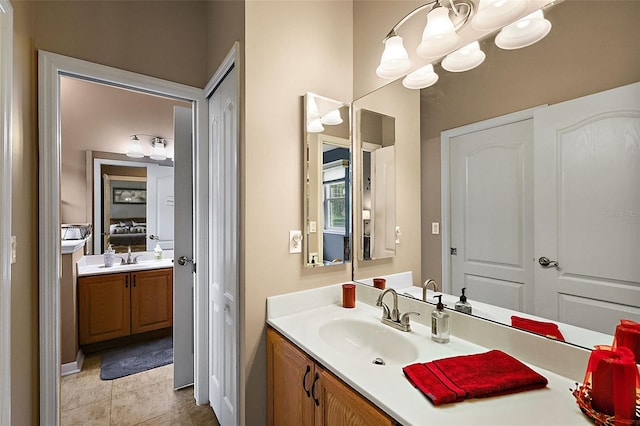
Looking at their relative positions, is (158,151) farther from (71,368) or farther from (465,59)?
(465,59)

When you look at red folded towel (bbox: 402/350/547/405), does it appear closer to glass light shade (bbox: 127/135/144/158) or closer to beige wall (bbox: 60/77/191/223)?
beige wall (bbox: 60/77/191/223)

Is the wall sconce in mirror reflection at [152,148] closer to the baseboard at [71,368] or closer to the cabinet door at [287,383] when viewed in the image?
the baseboard at [71,368]

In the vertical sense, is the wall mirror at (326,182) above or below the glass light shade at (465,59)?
below

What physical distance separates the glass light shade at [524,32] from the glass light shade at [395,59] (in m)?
0.43

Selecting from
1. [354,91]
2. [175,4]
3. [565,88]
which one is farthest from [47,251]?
[565,88]

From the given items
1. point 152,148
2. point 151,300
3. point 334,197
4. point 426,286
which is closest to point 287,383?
point 426,286

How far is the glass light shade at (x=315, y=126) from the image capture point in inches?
63.8

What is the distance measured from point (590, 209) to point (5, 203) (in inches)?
75.4

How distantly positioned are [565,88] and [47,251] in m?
2.31

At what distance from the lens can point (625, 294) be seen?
843mm

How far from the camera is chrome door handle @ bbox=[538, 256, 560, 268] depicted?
3.21ft

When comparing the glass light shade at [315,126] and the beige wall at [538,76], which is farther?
the glass light shade at [315,126]

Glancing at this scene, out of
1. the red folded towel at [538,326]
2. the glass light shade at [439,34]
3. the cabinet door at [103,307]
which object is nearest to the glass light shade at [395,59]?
the glass light shade at [439,34]

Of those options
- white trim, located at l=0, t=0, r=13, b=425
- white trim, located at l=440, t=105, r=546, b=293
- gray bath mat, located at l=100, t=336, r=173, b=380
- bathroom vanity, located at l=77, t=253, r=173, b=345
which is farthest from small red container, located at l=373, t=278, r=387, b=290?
bathroom vanity, located at l=77, t=253, r=173, b=345
